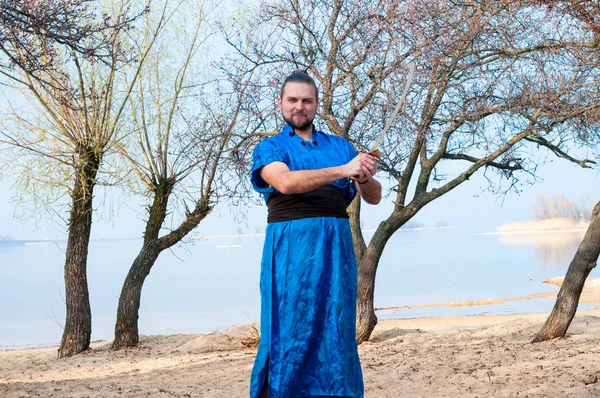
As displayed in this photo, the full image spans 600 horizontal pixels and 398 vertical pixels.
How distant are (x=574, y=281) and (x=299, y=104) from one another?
502 cm

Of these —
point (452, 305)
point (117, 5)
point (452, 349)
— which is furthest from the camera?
Answer: point (452, 305)

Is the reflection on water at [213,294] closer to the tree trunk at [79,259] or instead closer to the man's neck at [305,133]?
the tree trunk at [79,259]

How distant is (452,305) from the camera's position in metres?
19.3

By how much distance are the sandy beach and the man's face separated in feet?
9.97

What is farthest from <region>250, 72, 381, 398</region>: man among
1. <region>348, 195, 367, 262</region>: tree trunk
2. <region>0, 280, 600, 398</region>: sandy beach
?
<region>348, 195, 367, 262</region>: tree trunk

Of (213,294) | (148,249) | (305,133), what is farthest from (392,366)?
(213,294)

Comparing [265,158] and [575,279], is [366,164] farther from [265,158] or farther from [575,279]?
[575,279]

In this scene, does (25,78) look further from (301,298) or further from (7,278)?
(7,278)

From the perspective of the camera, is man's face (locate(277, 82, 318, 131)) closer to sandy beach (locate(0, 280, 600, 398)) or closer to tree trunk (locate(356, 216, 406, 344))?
sandy beach (locate(0, 280, 600, 398))

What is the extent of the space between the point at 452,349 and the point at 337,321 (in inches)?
206

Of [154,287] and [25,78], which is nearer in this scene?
[25,78]

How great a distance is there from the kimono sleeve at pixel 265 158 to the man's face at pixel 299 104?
5.4 inches

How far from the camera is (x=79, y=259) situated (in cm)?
1052

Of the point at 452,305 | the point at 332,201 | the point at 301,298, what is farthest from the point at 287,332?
the point at 452,305
